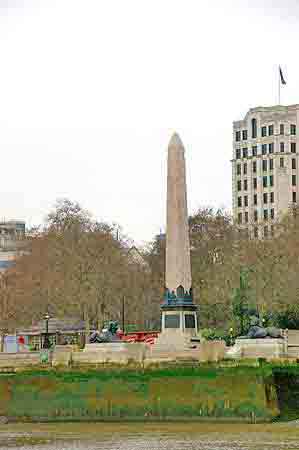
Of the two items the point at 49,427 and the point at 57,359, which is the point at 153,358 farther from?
the point at 49,427

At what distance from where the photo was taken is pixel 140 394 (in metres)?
46.2

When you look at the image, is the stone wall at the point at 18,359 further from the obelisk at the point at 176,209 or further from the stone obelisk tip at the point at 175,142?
the stone obelisk tip at the point at 175,142

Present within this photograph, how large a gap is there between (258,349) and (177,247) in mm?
9873

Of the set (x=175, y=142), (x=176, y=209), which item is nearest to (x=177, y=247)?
(x=176, y=209)

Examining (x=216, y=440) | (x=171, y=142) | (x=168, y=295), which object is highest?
(x=171, y=142)

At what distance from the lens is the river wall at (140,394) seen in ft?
147

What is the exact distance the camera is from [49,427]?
4581 centimetres

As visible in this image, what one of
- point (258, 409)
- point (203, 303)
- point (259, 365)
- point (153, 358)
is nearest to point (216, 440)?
point (258, 409)

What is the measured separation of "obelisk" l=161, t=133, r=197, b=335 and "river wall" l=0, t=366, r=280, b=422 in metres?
20.5

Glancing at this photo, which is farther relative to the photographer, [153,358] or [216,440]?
[153,358]

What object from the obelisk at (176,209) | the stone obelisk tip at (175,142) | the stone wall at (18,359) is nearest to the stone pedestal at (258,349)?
the obelisk at (176,209)

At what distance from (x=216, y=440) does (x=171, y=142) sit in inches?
1173

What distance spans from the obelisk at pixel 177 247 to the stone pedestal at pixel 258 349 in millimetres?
7951

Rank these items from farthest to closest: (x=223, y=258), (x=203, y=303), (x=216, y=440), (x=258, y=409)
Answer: (x=223, y=258)
(x=203, y=303)
(x=258, y=409)
(x=216, y=440)
